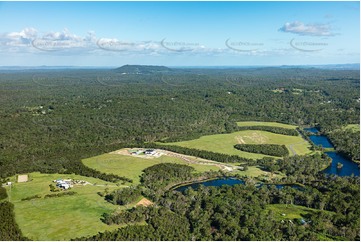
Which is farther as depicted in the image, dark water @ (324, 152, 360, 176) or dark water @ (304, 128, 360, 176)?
dark water @ (304, 128, 360, 176)

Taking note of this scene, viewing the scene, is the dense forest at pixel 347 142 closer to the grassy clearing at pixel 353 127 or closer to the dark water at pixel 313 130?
the grassy clearing at pixel 353 127

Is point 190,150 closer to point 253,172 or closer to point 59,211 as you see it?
point 253,172

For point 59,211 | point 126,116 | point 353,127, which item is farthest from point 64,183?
point 353,127

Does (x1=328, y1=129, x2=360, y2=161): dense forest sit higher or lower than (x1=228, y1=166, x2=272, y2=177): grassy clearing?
higher

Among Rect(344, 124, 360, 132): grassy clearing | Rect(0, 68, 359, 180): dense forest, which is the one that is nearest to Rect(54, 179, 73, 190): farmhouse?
Rect(0, 68, 359, 180): dense forest

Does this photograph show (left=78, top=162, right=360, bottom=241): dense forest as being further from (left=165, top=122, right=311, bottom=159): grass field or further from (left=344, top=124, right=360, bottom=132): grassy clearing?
(left=344, top=124, right=360, bottom=132): grassy clearing

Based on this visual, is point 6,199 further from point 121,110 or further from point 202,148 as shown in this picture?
point 121,110

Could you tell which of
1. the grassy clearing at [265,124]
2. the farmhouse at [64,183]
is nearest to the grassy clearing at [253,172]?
the farmhouse at [64,183]

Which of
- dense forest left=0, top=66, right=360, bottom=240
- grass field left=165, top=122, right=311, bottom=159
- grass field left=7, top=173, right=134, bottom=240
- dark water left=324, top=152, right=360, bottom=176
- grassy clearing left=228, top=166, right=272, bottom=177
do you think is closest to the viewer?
dense forest left=0, top=66, right=360, bottom=240
